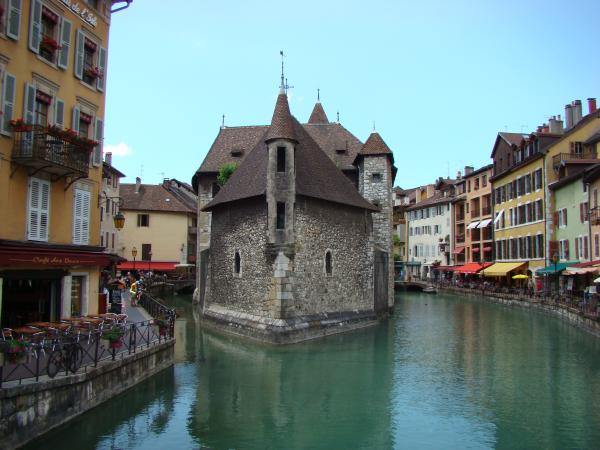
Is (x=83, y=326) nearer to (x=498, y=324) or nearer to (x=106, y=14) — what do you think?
(x=106, y=14)

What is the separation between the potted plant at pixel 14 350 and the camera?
10.6m

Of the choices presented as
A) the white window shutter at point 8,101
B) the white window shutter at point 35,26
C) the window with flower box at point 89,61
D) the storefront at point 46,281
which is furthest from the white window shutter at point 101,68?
the storefront at point 46,281

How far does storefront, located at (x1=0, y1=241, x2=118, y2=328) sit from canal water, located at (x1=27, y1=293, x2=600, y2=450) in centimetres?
353

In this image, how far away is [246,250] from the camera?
25.2m

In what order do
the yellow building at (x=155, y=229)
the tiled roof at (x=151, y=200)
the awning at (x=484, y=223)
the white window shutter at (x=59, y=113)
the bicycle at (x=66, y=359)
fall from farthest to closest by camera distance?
the tiled roof at (x=151, y=200), the yellow building at (x=155, y=229), the awning at (x=484, y=223), the white window shutter at (x=59, y=113), the bicycle at (x=66, y=359)

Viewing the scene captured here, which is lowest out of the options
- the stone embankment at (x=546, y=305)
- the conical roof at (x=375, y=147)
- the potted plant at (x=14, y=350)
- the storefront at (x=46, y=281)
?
the stone embankment at (x=546, y=305)

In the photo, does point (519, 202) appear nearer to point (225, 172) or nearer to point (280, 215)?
point (225, 172)

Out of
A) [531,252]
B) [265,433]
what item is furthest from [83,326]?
[531,252]

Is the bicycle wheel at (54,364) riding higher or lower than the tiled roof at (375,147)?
lower

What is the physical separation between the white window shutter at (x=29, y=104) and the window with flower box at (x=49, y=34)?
1050 mm

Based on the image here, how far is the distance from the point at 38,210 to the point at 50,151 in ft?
5.43

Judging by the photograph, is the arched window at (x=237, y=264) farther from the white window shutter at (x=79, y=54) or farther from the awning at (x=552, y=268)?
the awning at (x=552, y=268)

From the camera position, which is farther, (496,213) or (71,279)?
(496,213)

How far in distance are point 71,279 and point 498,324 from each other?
22.5 meters
